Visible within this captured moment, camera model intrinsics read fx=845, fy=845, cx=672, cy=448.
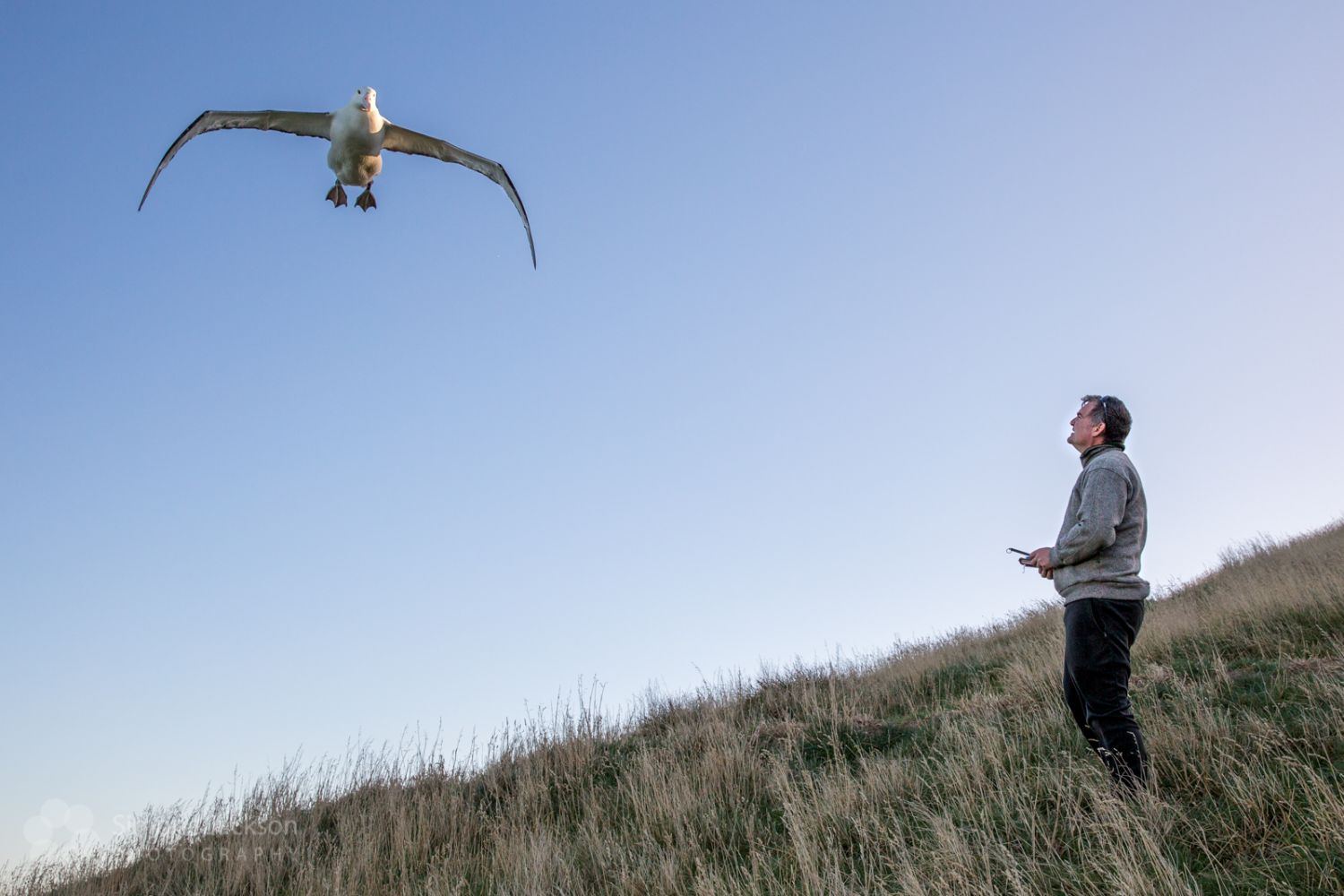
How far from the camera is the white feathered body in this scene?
750cm

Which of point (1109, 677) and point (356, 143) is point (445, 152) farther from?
point (1109, 677)

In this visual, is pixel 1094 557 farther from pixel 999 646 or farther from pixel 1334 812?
pixel 999 646

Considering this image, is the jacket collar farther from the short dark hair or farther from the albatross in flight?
the albatross in flight

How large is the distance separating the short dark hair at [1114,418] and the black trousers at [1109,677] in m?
0.85

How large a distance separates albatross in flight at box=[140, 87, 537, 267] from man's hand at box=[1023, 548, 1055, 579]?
5415mm

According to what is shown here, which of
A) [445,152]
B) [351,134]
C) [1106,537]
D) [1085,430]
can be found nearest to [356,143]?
[351,134]

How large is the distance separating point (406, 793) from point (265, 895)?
176 cm

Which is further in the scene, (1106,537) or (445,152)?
(445,152)

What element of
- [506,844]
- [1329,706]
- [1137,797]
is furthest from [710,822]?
[1329,706]

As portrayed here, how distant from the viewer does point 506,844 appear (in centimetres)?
589

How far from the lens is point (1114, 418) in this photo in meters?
4.30

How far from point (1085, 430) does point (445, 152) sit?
647 centimetres

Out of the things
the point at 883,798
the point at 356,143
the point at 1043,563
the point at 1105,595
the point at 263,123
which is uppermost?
the point at 263,123

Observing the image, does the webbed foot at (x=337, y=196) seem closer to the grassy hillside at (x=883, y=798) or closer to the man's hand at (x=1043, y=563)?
the grassy hillside at (x=883, y=798)
